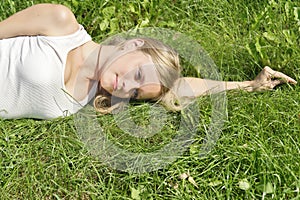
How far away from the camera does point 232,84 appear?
2768mm

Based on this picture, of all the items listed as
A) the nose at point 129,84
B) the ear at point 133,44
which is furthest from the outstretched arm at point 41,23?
the nose at point 129,84

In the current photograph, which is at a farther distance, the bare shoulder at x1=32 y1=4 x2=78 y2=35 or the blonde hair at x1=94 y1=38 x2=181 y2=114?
the bare shoulder at x1=32 y1=4 x2=78 y2=35

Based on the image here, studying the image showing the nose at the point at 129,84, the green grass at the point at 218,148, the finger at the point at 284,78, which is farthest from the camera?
the finger at the point at 284,78

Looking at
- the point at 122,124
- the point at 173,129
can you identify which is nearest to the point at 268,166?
the point at 173,129

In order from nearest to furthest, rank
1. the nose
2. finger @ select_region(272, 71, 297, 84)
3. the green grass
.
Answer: the green grass, the nose, finger @ select_region(272, 71, 297, 84)

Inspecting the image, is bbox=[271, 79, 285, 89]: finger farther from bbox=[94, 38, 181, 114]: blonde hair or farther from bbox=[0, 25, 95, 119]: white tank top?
bbox=[0, 25, 95, 119]: white tank top

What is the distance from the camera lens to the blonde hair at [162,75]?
105 inches

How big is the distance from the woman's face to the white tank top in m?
0.16

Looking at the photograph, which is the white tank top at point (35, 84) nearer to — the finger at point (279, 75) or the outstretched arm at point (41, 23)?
the outstretched arm at point (41, 23)

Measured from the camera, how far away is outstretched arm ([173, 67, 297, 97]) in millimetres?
2727

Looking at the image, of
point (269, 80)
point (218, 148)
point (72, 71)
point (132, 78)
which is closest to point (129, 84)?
point (132, 78)

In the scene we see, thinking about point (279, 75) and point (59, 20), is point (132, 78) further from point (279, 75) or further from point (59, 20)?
point (279, 75)

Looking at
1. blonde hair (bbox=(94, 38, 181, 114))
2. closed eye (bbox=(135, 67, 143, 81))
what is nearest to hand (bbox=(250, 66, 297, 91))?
blonde hair (bbox=(94, 38, 181, 114))

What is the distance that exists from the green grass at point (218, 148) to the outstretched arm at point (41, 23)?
1.47 ft
